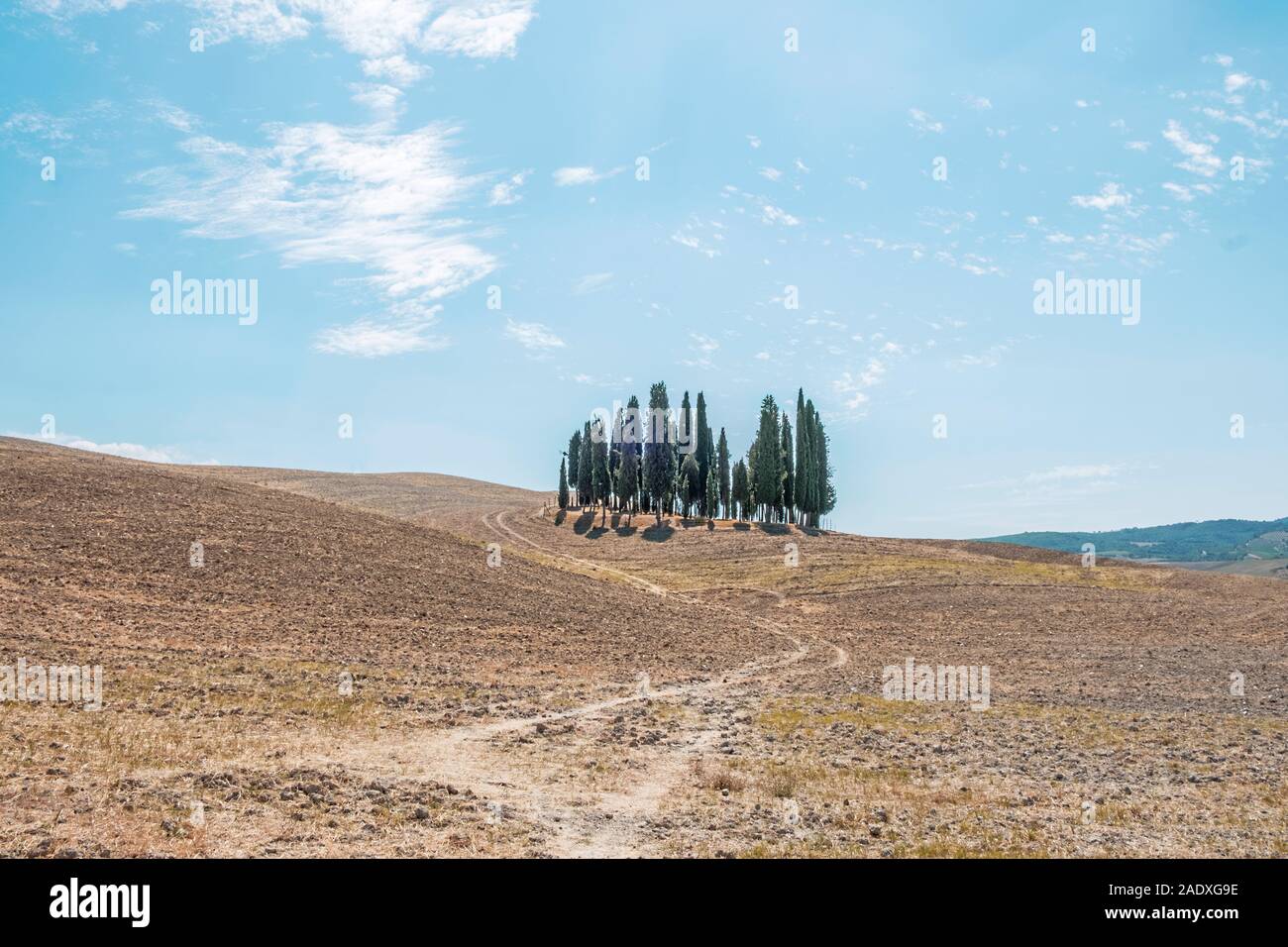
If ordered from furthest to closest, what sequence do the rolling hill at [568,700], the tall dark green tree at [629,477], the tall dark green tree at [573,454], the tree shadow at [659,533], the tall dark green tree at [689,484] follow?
the tall dark green tree at [573,454] < the tall dark green tree at [689,484] < the tall dark green tree at [629,477] < the tree shadow at [659,533] < the rolling hill at [568,700]

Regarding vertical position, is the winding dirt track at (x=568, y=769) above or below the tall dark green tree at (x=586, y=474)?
below

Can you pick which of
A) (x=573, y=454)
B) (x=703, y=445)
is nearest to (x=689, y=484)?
(x=703, y=445)

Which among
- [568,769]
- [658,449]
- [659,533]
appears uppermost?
[658,449]

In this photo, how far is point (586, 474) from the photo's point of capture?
131m

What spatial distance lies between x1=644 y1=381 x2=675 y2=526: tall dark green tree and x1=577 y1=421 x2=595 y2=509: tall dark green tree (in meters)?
15.0

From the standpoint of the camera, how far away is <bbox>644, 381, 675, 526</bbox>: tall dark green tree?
11362 cm

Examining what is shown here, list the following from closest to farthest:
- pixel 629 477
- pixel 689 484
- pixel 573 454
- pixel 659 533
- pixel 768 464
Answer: pixel 659 533, pixel 768 464, pixel 629 477, pixel 689 484, pixel 573 454

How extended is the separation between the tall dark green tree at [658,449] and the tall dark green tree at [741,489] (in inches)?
449

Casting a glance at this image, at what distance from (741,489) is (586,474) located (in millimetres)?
24953

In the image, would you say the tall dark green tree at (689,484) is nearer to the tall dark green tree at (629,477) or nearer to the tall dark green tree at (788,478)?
the tall dark green tree at (629,477)

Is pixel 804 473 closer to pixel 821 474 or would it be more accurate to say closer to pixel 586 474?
pixel 821 474

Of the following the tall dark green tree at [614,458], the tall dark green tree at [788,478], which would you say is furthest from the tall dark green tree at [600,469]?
the tall dark green tree at [788,478]

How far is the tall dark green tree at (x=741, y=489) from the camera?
121 m

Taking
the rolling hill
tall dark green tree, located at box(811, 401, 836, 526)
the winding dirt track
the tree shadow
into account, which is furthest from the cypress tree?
the winding dirt track
